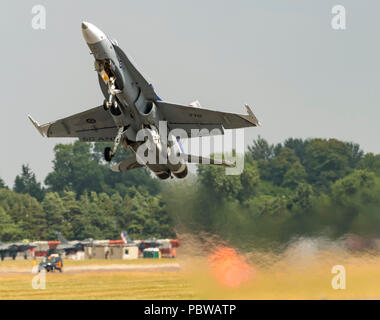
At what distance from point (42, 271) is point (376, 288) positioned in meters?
21.3

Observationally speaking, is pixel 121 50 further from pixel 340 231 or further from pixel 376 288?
pixel 376 288

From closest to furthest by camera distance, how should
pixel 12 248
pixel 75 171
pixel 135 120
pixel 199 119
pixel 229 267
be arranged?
1. pixel 135 120
2. pixel 229 267
3. pixel 199 119
4. pixel 12 248
5. pixel 75 171

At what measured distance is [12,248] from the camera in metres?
65.8

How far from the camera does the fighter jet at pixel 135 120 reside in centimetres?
2548

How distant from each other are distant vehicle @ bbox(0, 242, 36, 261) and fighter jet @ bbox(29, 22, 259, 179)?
3640 cm

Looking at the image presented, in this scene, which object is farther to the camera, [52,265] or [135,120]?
[52,265]

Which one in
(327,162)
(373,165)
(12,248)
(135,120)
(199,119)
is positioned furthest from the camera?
(12,248)

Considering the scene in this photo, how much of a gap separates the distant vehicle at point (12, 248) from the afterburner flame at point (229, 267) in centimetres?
3908

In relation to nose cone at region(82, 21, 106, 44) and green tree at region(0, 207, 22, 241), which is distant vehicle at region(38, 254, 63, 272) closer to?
nose cone at region(82, 21, 106, 44)

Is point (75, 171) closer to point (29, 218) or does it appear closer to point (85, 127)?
point (29, 218)

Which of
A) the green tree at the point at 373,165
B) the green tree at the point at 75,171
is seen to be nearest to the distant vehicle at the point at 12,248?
the green tree at the point at 75,171

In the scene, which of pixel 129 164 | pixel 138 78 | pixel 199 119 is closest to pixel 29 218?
pixel 129 164

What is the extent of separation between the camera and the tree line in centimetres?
2811

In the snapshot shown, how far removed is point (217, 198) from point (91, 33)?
8.25 metres
